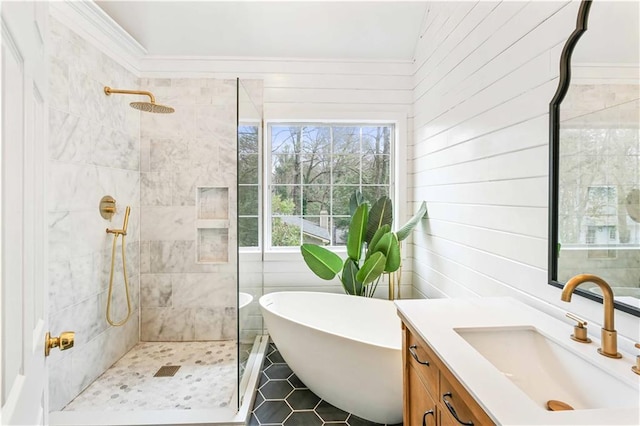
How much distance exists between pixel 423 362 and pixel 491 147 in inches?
44.7

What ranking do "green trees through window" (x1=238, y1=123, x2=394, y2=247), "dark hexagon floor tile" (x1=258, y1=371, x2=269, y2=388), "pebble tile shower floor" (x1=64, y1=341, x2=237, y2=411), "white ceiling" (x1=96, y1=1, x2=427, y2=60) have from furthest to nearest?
"green trees through window" (x1=238, y1=123, x2=394, y2=247)
"white ceiling" (x1=96, y1=1, x2=427, y2=60)
"dark hexagon floor tile" (x1=258, y1=371, x2=269, y2=388)
"pebble tile shower floor" (x1=64, y1=341, x2=237, y2=411)

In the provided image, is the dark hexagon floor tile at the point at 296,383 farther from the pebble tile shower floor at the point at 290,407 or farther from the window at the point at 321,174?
the window at the point at 321,174

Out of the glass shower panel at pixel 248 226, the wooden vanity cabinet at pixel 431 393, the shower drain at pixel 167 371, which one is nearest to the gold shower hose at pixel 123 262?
the shower drain at pixel 167 371

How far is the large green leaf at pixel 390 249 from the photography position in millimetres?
2252

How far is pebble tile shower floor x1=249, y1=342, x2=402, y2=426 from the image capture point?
178 centimetres

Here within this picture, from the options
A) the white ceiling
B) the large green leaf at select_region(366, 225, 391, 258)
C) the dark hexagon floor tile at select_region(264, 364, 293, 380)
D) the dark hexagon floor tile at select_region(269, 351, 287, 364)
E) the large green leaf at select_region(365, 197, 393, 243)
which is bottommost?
the dark hexagon floor tile at select_region(264, 364, 293, 380)

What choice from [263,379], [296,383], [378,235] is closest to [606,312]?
[378,235]

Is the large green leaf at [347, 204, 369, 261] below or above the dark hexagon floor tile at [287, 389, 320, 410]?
above

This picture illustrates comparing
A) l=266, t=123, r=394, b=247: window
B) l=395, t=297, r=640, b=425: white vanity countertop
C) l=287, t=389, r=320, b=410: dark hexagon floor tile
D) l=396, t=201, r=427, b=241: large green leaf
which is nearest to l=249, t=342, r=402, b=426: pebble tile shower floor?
l=287, t=389, r=320, b=410: dark hexagon floor tile

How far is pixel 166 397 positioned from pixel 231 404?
0.50 meters

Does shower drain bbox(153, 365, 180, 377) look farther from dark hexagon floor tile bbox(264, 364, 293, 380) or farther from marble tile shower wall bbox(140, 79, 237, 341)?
dark hexagon floor tile bbox(264, 364, 293, 380)

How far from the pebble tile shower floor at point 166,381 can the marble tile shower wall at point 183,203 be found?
0.17m

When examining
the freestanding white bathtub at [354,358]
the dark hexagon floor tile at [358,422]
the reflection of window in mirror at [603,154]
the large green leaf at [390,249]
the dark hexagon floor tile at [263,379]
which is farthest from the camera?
the large green leaf at [390,249]

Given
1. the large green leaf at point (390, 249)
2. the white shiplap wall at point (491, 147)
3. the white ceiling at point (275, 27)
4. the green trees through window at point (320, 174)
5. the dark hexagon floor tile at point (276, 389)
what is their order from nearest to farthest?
1. the white shiplap wall at point (491, 147)
2. the dark hexagon floor tile at point (276, 389)
3. the large green leaf at point (390, 249)
4. the white ceiling at point (275, 27)
5. the green trees through window at point (320, 174)
